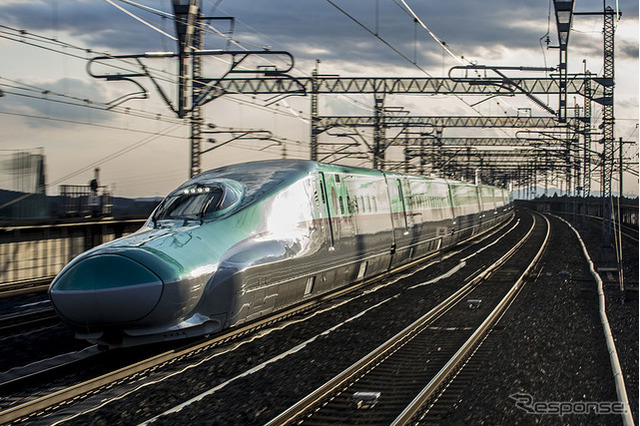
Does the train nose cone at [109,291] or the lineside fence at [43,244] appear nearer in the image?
the train nose cone at [109,291]

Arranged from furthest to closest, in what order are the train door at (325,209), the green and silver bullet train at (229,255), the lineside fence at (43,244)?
the lineside fence at (43,244) → the train door at (325,209) → the green and silver bullet train at (229,255)

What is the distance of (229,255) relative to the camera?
29.5 ft

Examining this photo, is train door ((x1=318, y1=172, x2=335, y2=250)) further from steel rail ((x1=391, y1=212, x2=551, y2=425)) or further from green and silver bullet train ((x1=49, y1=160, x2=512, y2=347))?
steel rail ((x1=391, y1=212, x2=551, y2=425))

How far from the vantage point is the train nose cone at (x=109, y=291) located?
7871 mm

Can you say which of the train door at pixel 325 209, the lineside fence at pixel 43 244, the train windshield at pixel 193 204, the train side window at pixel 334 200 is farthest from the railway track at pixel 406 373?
the lineside fence at pixel 43 244

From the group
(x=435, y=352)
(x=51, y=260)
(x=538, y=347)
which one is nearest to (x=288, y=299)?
(x=435, y=352)

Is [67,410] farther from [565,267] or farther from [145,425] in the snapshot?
[565,267]

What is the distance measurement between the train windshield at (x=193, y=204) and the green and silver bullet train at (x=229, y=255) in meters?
0.02

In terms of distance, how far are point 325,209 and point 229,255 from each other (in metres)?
3.50

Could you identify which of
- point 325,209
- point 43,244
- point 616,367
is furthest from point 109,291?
point 43,244

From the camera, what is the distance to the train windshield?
988cm

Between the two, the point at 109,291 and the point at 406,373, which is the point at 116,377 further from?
the point at 406,373

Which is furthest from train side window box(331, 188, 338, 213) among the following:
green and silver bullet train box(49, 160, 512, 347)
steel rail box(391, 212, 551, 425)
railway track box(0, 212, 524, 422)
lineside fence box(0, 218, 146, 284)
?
lineside fence box(0, 218, 146, 284)

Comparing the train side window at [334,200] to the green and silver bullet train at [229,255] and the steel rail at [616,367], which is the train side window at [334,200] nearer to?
the green and silver bullet train at [229,255]
